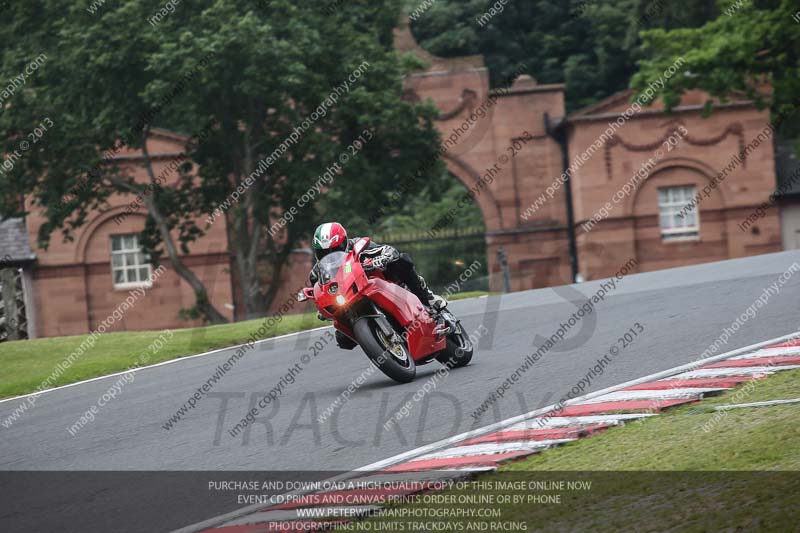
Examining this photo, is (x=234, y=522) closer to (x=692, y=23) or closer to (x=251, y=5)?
(x=251, y=5)

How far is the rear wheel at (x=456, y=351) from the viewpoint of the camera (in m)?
12.0

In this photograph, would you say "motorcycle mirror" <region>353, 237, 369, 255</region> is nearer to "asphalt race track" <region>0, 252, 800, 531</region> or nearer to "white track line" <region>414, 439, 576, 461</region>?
"asphalt race track" <region>0, 252, 800, 531</region>

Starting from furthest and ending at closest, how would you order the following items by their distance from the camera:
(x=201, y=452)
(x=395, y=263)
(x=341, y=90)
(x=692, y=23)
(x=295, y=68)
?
(x=692, y=23) → (x=341, y=90) → (x=295, y=68) → (x=395, y=263) → (x=201, y=452)

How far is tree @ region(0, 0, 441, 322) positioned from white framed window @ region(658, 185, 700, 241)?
1163cm

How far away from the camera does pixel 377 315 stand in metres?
10.9

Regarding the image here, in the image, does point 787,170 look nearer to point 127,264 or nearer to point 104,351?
point 127,264

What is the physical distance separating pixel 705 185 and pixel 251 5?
19306 millimetres

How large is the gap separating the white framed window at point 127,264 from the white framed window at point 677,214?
1782cm

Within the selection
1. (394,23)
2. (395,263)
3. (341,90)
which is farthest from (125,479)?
(394,23)

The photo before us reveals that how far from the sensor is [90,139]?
28.1m

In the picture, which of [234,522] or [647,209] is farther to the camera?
[647,209]

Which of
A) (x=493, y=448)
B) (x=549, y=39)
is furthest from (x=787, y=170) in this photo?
(x=493, y=448)

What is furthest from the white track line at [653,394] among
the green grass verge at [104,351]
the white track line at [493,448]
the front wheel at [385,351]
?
the green grass verge at [104,351]

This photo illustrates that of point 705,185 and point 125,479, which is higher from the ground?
point 705,185
